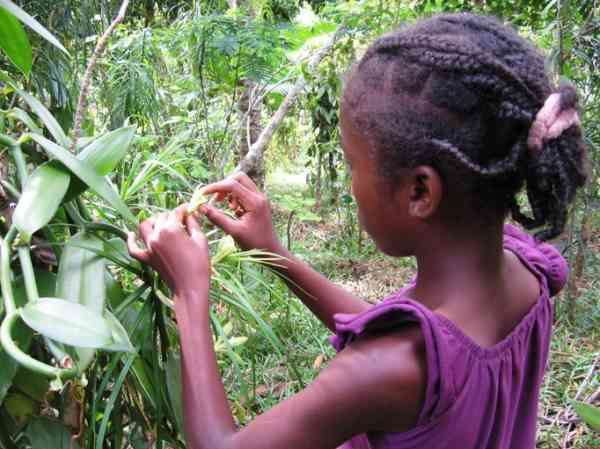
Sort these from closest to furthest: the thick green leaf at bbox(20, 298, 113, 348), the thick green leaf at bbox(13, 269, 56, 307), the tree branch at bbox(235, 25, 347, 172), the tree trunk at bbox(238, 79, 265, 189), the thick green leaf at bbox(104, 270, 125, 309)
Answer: the thick green leaf at bbox(20, 298, 113, 348) < the thick green leaf at bbox(13, 269, 56, 307) < the thick green leaf at bbox(104, 270, 125, 309) < the tree branch at bbox(235, 25, 347, 172) < the tree trunk at bbox(238, 79, 265, 189)

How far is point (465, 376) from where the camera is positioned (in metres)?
0.50

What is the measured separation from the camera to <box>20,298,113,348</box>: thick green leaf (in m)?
0.34

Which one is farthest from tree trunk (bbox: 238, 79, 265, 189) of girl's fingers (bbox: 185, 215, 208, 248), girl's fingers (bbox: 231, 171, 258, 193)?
girl's fingers (bbox: 185, 215, 208, 248)

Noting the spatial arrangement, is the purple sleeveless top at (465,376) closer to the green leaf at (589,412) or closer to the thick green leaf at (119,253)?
the green leaf at (589,412)

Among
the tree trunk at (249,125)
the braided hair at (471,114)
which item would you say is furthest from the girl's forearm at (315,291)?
the tree trunk at (249,125)

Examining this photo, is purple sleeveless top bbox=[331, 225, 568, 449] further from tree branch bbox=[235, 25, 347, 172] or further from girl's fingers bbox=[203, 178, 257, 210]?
tree branch bbox=[235, 25, 347, 172]

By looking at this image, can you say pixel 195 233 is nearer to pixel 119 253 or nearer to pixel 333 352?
pixel 119 253

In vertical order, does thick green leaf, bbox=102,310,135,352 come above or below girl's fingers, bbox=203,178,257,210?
below

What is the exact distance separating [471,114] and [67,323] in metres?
0.35

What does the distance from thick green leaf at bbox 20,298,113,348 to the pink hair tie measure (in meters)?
0.37

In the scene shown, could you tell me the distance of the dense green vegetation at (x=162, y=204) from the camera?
0.46 metres

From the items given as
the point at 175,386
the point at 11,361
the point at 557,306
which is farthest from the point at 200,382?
the point at 557,306

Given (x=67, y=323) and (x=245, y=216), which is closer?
(x=67, y=323)

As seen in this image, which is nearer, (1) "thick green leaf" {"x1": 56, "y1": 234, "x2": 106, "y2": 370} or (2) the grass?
(1) "thick green leaf" {"x1": 56, "y1": 234, "x2": 106, "y2": 370}
